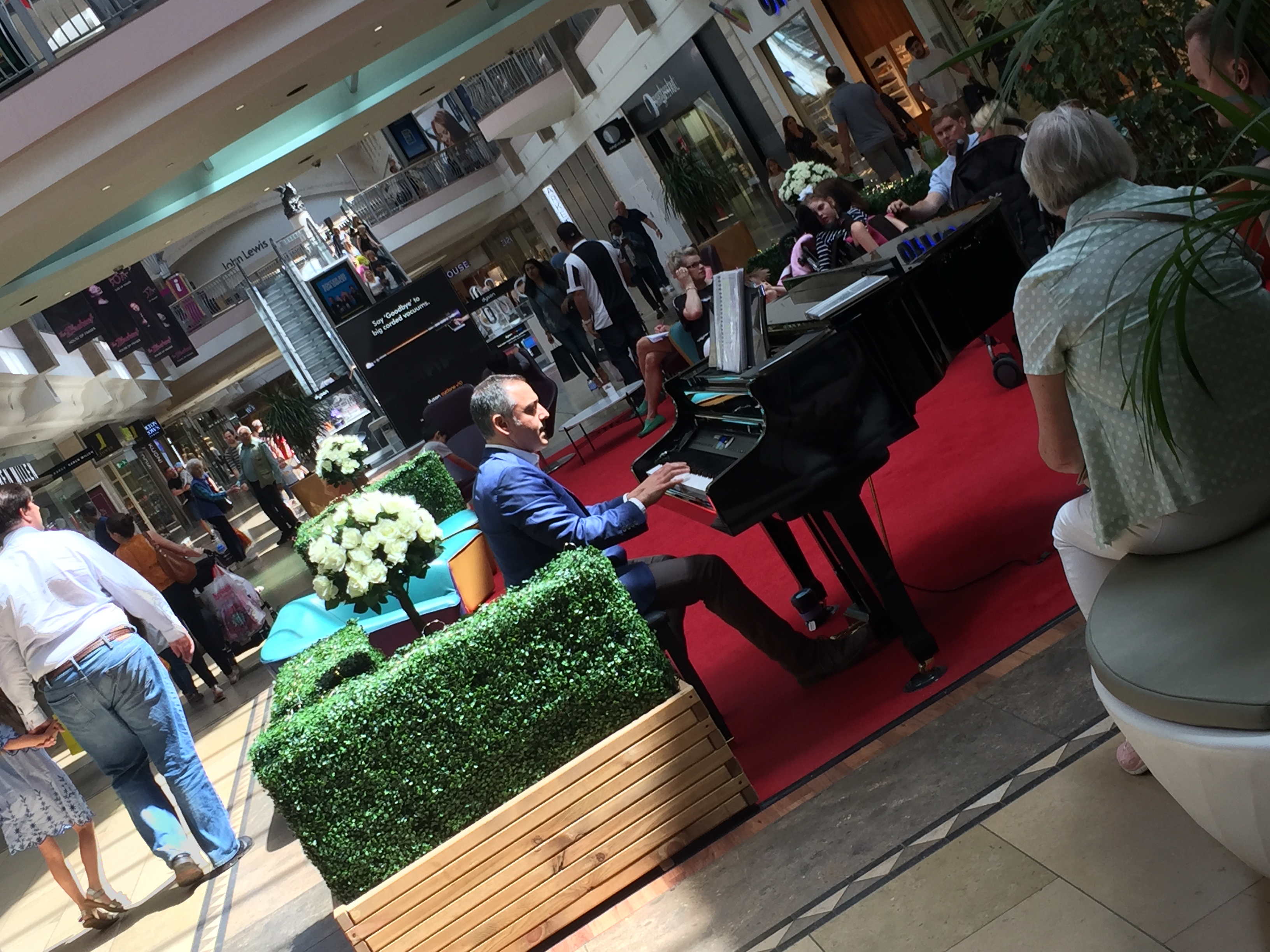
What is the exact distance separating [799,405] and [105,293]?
17.5m

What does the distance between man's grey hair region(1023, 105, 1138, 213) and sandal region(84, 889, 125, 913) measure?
4613mm

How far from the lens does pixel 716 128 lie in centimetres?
1622

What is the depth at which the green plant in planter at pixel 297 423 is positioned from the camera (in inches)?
689

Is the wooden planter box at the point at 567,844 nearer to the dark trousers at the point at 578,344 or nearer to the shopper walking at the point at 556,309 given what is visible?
the shopper walking at the point at 556,309

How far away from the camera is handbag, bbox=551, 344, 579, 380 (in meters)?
14.5

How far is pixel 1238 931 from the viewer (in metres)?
1.88

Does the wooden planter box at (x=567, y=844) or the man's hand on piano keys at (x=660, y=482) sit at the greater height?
the man's hand on piano keys at (x=660, y=482)

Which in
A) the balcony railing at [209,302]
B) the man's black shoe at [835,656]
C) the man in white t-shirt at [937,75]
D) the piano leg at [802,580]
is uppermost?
the balcony railing at [209,302]

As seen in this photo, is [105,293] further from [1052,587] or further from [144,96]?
[1052,587]

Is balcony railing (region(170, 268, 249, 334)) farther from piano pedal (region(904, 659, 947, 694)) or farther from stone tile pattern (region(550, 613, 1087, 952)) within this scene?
stone tile pattern (region(550, 613, 1087, 952))

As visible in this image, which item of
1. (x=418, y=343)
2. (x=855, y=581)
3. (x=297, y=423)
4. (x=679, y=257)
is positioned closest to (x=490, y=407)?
(x=855, y=581)

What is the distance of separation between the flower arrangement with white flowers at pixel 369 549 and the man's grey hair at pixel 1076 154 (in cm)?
250

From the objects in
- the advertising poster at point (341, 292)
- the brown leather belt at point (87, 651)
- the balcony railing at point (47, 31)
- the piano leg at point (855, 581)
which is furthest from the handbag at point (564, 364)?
the piano leg at point (855, 581)

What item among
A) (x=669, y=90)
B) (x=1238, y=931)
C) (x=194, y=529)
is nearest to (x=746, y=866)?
(x=1238, y=931)
